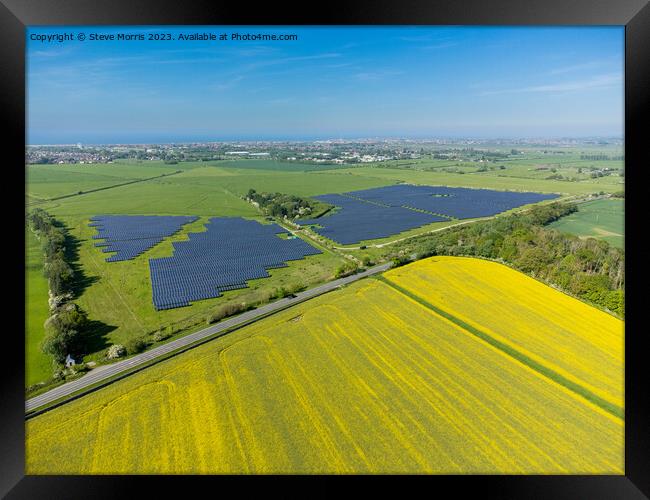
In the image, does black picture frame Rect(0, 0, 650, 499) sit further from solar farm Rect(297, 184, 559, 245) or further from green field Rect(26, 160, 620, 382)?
solar farm Rect(297, 184, 559, 245)

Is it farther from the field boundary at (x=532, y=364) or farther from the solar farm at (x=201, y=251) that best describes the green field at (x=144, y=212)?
the field boundary at (x=532, y=364)

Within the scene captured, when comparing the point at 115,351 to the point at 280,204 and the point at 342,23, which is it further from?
the point at 342,23

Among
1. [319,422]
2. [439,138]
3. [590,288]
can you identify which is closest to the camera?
[319,422]

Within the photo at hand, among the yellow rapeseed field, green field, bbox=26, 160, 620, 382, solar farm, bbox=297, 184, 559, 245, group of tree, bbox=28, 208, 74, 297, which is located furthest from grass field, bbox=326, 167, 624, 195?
group of tree, bbox=28, 208, 74, 297

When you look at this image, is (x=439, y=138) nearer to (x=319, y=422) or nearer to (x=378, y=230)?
(x=378, y=230)

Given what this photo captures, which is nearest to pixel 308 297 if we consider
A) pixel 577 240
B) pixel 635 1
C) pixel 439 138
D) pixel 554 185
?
pixel 439 138

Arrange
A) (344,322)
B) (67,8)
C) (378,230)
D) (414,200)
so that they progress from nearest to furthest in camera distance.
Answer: (67,8) → (344,322) → (378,230) → (414,200)

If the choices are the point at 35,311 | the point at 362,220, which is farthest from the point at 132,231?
the point at 362,220
